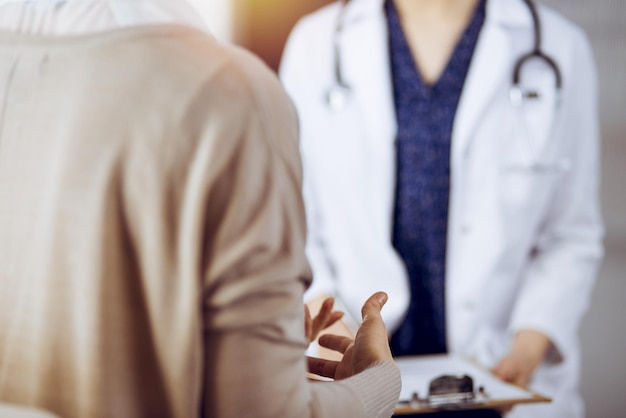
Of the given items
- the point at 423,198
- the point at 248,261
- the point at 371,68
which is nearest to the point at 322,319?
the point at 248,261

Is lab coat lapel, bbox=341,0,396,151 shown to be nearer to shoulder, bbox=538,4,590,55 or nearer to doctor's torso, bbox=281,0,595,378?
doctor's torso, bbox=281,0,595,378

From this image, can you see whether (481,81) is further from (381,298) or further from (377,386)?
(377,386)

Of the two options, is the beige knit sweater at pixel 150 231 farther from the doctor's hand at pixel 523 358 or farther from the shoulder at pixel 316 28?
the shoulder at pixel 316 28

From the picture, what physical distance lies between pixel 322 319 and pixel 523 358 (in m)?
0.70

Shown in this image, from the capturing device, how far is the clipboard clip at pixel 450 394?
883 millimetres

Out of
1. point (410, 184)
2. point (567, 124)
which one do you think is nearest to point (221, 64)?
point (410, 184)

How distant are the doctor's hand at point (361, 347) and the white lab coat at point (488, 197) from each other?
2.10 ft

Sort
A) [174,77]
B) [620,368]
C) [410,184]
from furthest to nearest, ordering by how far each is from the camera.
Result: [620,368] < [410,184] < [174,77]

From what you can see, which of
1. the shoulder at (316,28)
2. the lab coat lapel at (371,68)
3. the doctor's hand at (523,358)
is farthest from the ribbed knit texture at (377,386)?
the shoulder at (316,28)

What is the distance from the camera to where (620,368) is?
1851 millimetres

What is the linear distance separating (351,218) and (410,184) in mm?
142

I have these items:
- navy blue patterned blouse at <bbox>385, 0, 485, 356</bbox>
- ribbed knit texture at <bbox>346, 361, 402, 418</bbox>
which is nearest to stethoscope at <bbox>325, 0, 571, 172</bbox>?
navy blue patterned blouse at <bbox>385, 0, 485, 356</bbox>

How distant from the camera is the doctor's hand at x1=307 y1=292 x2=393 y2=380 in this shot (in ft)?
1.98

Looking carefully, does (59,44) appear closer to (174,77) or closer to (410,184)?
(174,77)
